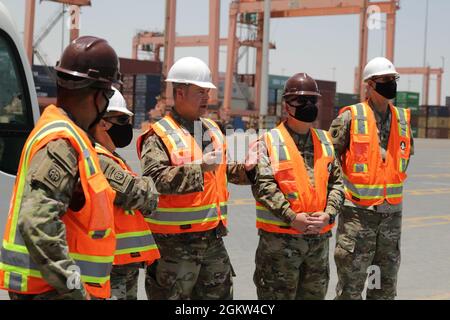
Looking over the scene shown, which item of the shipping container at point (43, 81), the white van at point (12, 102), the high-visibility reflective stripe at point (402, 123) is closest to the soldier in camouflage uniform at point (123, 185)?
the white van at point (12, 102)

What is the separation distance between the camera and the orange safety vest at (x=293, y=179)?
4031 millimetres

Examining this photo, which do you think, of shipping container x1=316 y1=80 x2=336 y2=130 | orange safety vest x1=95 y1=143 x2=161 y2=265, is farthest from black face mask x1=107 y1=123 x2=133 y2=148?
shipping container x1=316 y1=80 x2=336 y2=130

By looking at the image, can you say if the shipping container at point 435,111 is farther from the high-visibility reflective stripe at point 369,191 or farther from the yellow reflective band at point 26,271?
the yellow reflective band at point 26,271

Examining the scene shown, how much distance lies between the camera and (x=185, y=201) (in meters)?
3.70

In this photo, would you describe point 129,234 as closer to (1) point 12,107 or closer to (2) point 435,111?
(1) point 12,107

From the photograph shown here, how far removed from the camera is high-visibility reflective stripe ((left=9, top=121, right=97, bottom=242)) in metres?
2.23

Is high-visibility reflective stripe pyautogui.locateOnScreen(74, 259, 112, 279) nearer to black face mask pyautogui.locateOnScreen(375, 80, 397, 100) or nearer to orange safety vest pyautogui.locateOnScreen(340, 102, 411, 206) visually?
orange safety vest pyautogui.locateOnScreen(340, 102, 411, 206)

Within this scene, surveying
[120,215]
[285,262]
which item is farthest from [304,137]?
[120,215]

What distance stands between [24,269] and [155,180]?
4.76 feet

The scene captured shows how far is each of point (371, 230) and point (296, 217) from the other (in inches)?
36.9

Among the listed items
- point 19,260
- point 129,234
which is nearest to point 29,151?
point 19,260

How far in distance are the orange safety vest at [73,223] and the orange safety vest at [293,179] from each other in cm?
190

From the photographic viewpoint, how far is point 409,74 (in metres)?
87.2
